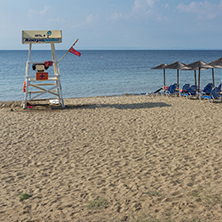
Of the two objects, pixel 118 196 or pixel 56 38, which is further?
pixel 56 38

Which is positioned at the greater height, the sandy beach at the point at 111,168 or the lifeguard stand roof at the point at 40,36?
the lifeguard stand roof at the point at 40,36

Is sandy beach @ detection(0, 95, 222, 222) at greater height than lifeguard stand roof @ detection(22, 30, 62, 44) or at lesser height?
lesser

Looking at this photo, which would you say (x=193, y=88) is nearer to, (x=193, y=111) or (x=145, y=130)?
(x=193, y=111)

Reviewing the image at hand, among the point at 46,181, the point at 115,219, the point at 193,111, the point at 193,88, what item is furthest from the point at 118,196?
the point at 193,88

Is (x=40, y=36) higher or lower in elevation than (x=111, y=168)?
higher

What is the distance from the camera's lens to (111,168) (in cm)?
589

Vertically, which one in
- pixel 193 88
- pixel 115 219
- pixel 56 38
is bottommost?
pixel 115 219

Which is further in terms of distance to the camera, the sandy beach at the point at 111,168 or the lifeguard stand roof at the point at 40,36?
the lifeguard stand roof at the point at 40,36

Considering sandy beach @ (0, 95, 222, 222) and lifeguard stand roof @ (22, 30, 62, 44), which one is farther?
lifeguard stand roof @ (22, 30, 62, 44)

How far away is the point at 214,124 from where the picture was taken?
369 inches

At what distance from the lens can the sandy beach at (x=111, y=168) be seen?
4266 millimetres

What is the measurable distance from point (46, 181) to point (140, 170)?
1757mm

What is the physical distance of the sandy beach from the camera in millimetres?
4266

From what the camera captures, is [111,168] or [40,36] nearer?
[111,168]
